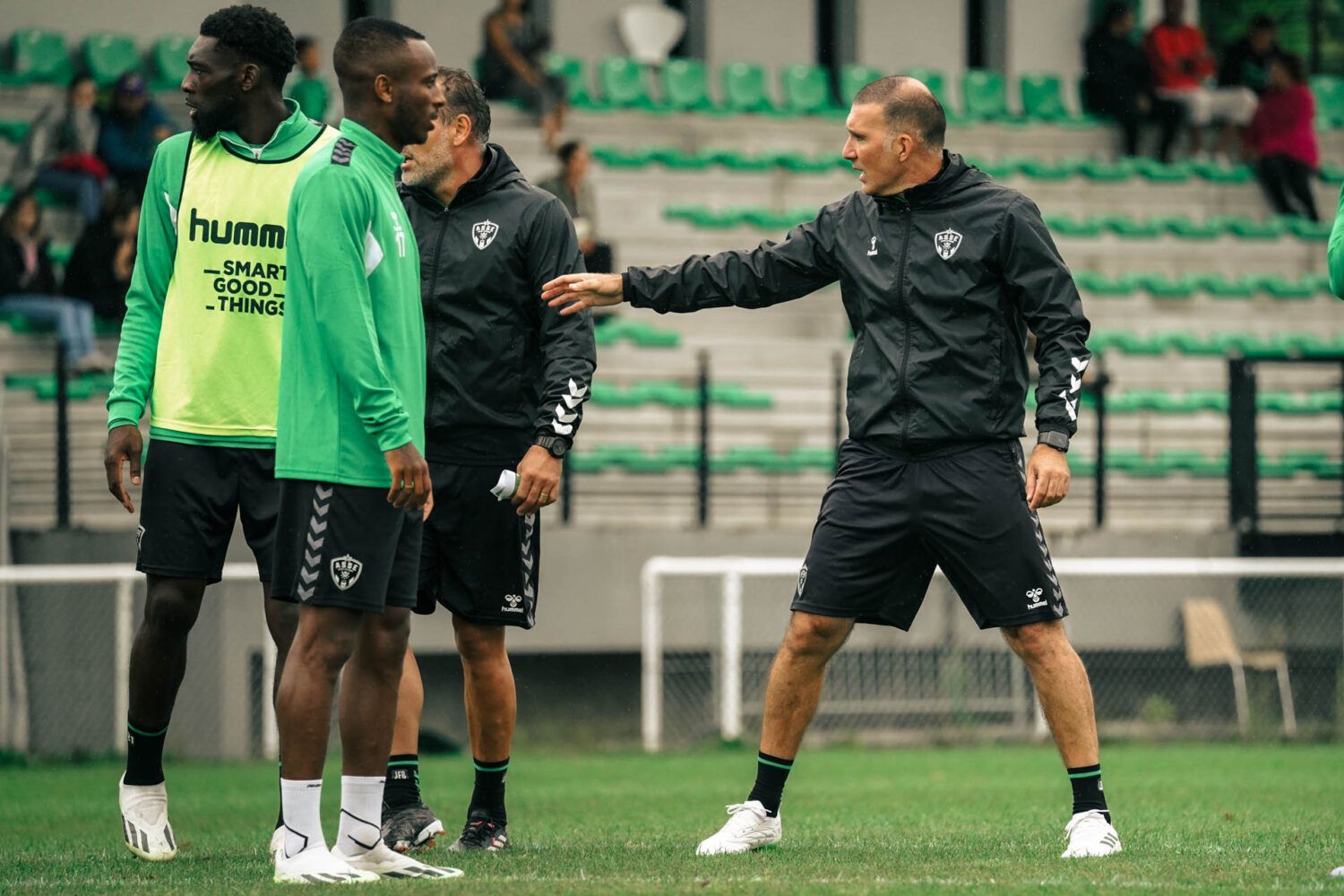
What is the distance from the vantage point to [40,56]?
17031 mm

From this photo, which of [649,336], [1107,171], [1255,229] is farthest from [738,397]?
[1255,229]

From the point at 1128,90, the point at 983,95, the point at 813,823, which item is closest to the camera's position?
the point at 813,823

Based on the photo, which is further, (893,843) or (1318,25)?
(1318,25)

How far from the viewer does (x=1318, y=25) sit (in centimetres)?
2305

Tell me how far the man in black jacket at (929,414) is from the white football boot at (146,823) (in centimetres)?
164

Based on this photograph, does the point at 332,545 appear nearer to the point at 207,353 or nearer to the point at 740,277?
the point at 207,353

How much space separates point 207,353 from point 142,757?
1232 millimetres

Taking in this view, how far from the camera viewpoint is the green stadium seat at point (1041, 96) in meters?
19.9

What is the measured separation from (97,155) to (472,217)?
10356 millimetres

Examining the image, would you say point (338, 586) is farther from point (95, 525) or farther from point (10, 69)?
point (10, 69)

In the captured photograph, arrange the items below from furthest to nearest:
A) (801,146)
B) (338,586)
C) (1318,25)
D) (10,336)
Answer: (1318,25), (801,146), (10,336), (338,586)

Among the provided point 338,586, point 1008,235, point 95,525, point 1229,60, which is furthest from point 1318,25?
point 338,586

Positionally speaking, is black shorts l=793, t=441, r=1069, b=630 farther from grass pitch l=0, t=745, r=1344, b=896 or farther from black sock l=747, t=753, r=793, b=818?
grass pitch l=0, t=745, r=1344, b=896

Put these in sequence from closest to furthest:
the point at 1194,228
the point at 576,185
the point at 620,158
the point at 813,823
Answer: the point at 813,823
the point at 576,185
the point at 620,158
the point at 1194,228
